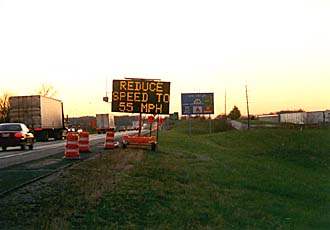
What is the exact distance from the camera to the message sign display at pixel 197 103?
64062mm

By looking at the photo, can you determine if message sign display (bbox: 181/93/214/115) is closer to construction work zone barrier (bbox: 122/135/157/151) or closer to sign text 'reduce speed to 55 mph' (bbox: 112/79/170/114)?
construction work zone barrier (bbox: 122/135/157/151)

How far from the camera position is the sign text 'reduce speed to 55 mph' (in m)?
26.7

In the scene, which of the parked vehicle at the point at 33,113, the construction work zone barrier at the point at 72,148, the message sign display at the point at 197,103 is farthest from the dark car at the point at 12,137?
the message sign display at the point at 197,103

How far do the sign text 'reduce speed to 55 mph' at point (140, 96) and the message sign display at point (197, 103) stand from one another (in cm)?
3698

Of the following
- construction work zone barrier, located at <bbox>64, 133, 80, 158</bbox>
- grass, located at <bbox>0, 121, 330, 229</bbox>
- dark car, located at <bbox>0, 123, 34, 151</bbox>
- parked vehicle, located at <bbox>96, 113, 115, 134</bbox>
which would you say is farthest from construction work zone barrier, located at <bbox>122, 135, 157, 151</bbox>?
parked vehicle, located at <bbox>96, 113, 115, 134</bbox>

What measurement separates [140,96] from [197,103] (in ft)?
125

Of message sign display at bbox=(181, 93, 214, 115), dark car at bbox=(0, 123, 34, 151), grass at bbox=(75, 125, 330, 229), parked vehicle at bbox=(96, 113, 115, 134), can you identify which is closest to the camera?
grass at bbox=(75, 125, 330, 229)

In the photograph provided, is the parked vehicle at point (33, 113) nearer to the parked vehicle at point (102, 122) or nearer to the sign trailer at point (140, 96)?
the sign trailer at point (140, 96)

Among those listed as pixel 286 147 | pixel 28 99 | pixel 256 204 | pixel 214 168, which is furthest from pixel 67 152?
pixel 28 99

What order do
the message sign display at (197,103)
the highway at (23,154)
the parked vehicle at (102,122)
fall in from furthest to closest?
1. the parked vehicle at (102,122)
2. the message sign display at (197,103)
3. the highway at (23,154)

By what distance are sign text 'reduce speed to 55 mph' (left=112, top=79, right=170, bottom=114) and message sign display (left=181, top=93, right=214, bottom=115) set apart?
3698 cm

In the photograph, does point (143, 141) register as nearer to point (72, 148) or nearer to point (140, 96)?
point (140, 96)

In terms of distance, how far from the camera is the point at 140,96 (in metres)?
26.7

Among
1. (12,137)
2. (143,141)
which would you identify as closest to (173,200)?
(143,141)
